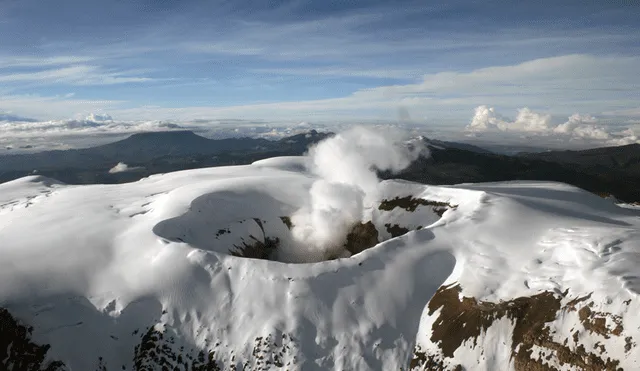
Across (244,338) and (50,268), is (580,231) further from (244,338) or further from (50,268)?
(50,268)

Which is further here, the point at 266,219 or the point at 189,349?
the point at 266,219

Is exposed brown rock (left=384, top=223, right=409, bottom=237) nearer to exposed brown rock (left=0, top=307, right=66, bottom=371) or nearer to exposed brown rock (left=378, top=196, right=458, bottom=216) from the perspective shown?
exposed brown rock (left=378, top=196, right=458, bottom=216)

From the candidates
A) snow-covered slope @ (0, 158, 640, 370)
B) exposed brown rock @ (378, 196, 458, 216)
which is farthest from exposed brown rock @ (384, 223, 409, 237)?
snow-covered slope @ (0, 158, 640, 370)

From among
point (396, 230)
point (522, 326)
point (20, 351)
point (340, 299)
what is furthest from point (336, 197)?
point (20, 351)

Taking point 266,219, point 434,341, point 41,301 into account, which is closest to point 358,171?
point 266,219

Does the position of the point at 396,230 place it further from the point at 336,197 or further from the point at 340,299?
the point at 340,299

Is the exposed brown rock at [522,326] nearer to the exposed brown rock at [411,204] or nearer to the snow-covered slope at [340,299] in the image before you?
the snow-covered slope at [340,299]

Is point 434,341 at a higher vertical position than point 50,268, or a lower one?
lower
